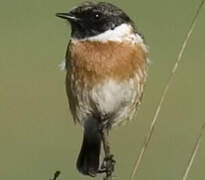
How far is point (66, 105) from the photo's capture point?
1614cm

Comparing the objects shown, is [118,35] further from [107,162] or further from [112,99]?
[107,162]

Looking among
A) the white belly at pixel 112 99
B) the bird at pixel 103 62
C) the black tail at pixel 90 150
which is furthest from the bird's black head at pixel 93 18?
the black tail at pixel 90 150

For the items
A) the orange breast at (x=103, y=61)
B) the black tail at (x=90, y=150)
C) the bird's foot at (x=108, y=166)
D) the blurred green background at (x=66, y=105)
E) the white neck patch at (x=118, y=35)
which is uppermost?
the white neck patch at (x=118, y=35)

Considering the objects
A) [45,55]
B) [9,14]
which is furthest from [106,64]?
[9,14]

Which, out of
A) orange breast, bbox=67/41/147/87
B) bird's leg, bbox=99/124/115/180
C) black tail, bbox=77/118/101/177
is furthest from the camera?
black tail, bbox=77/118/101/177

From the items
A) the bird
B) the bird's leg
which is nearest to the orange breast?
the bird

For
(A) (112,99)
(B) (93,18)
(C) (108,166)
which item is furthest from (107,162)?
(B) (93,18)

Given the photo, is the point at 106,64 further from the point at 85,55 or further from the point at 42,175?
the point at 42,175

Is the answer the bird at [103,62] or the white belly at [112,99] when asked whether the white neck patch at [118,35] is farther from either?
the white belly at [112,99]

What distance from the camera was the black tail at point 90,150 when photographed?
848cm

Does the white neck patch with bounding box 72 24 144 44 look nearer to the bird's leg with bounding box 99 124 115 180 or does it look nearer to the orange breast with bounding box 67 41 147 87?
the orange breast with bounding box 67 41 147 87

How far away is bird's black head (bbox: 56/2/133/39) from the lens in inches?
327

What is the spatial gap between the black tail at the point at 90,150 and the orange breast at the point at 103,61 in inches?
15.4

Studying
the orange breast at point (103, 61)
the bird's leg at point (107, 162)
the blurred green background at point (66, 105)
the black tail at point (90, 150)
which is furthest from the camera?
the blurred green background at point (66, 105)
